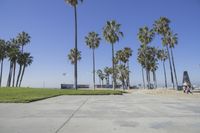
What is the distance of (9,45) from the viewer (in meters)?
76.5

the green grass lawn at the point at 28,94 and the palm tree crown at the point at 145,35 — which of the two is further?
the palm tree crown at the point at 145,35

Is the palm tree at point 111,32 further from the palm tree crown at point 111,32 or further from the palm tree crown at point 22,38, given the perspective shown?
the palm tree crown at point 22,38

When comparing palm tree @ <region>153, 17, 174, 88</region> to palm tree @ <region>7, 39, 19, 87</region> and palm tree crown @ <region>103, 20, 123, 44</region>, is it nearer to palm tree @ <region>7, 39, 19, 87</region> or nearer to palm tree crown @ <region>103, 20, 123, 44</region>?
palm tree crown @ <region>103, 20, 123, 44</region>

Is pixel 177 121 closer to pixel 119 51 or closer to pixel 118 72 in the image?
pixel 119 51

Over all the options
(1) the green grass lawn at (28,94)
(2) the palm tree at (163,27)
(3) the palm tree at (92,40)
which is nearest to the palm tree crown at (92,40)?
(3) the palm tree at (92,40)

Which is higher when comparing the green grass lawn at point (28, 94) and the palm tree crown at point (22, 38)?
the palm tree crown at point (22, 38)

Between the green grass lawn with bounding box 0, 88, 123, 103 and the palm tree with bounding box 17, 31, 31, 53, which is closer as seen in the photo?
the green grass lawn with bounding box 0, 88, 123, 103

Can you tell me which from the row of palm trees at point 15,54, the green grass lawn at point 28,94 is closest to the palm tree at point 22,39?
the row of palm trees at point 15,54

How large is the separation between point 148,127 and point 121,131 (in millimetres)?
1019

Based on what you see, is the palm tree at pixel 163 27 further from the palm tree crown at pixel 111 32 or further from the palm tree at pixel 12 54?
the palm tree at pixel 12 54

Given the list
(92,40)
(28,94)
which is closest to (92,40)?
(92,40)

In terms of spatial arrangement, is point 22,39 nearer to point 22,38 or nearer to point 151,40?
point 22,38

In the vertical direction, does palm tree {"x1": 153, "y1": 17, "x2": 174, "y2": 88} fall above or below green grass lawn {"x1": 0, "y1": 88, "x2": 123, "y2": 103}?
above

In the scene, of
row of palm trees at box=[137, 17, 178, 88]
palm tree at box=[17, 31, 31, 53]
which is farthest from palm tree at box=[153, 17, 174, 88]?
palm tree at box=[17, 31, 31, 53]
